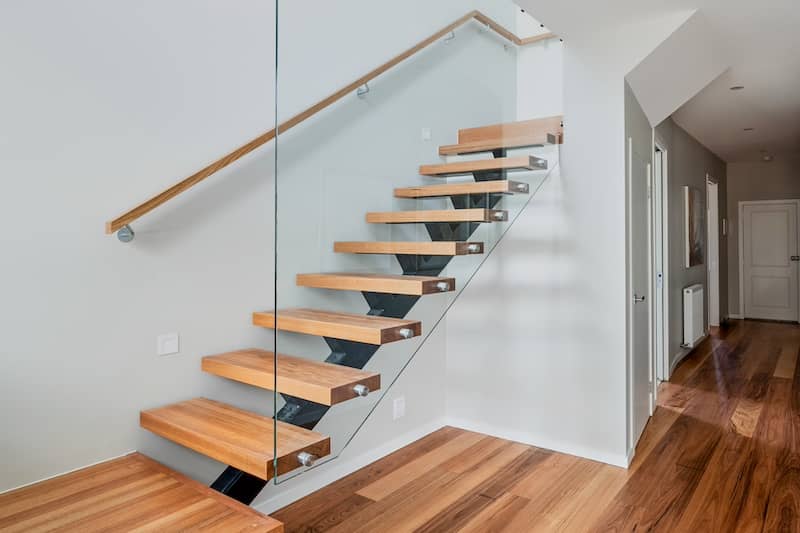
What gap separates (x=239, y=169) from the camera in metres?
2.53

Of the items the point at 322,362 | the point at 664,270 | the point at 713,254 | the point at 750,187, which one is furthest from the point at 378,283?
the point at 750,187

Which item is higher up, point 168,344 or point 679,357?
point 168,344

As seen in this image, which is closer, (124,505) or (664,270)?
(124,505)

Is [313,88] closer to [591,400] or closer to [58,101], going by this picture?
[58,101]

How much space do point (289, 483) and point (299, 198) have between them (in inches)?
63.8

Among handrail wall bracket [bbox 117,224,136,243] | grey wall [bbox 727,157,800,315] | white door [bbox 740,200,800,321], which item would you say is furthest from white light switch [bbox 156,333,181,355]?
white door [bbox 740,200,800,321]

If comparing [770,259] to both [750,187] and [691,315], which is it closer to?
[750,187]

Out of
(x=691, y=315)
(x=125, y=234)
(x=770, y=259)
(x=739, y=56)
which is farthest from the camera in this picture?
(x=770, y=259)

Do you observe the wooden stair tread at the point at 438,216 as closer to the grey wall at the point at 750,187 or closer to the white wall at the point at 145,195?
the white wall at the point at 145,195

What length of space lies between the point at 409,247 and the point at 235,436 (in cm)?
105

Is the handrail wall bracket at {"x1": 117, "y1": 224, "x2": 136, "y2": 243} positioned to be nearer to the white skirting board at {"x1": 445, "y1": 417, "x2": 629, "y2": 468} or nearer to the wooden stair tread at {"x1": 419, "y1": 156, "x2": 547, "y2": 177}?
the wooden stair tread at {"x1": 419, "y1": 156, "x2": 547, "y2": 177}

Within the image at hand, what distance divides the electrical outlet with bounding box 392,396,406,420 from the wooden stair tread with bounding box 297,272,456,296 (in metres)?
1.31

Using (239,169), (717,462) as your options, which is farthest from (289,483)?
(717,462)

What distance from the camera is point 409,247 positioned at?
97.0 inches
